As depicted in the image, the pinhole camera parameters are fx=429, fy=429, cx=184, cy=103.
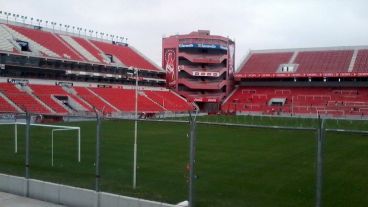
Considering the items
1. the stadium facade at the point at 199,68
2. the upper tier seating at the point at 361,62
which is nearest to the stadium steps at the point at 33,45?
the stadium facade at the point at 199,68

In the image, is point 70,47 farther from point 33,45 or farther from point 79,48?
point 33,45

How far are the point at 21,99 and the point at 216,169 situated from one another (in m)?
37.9

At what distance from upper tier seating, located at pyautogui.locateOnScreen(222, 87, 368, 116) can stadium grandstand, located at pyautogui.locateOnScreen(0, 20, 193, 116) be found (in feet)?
35.9

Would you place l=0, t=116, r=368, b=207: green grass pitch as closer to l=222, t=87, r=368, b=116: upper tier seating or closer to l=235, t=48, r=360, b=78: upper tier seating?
l=222, t=87, r=368, b=116: upper tier seating

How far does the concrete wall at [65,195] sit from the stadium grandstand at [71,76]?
32.8m

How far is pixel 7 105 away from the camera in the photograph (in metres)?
44.6

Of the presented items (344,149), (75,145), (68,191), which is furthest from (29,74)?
(68,191)

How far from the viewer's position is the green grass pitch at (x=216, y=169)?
11406 mm

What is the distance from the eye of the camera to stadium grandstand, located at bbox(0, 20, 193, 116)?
52156mm

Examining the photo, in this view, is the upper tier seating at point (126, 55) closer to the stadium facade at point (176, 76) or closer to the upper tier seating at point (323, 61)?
the stadium facade at point (176, 76)

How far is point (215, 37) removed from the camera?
82.2 meters

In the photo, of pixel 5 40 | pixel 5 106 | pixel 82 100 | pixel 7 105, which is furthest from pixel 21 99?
pixel 5 40

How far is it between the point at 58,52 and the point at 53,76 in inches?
171

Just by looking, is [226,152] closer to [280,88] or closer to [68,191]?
[68,191]
